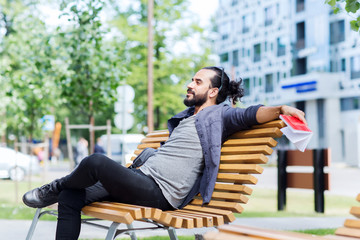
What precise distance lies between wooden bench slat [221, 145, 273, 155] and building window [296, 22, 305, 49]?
39.2 m

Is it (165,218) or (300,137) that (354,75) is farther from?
(165,218)

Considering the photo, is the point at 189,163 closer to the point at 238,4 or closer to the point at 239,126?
the point at 239,126

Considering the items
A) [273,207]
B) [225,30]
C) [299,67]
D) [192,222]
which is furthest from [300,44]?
[192,222]

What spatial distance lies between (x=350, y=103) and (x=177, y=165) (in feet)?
119

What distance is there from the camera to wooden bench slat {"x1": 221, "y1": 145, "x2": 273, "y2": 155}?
3.61m

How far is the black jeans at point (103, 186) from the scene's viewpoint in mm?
3432

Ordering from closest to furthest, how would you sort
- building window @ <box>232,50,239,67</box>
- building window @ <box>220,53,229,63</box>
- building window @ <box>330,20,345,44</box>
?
building window @ <box>330,20,345,44</box>
building window @ <box>232,50,239,67</box>
building window @ <box>220,53,229,63</box>

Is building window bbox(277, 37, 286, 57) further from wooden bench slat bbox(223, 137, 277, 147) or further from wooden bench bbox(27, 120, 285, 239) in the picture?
wooden bench bbox(27, 120, 285, 239)

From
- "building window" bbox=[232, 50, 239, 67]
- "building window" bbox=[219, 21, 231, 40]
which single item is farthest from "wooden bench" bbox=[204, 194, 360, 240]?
"building window" bbox=[219, 21, 231, 40]

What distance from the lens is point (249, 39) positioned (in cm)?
4856

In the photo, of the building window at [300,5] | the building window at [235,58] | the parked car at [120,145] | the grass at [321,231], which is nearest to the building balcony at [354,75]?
the building window at [300,5]

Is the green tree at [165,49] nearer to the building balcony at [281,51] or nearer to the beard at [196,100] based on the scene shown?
the beard at [196,100]

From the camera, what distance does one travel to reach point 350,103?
38.1m

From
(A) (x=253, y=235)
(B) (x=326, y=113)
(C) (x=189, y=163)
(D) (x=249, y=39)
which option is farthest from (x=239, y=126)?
(D) (x=249, y=39)
